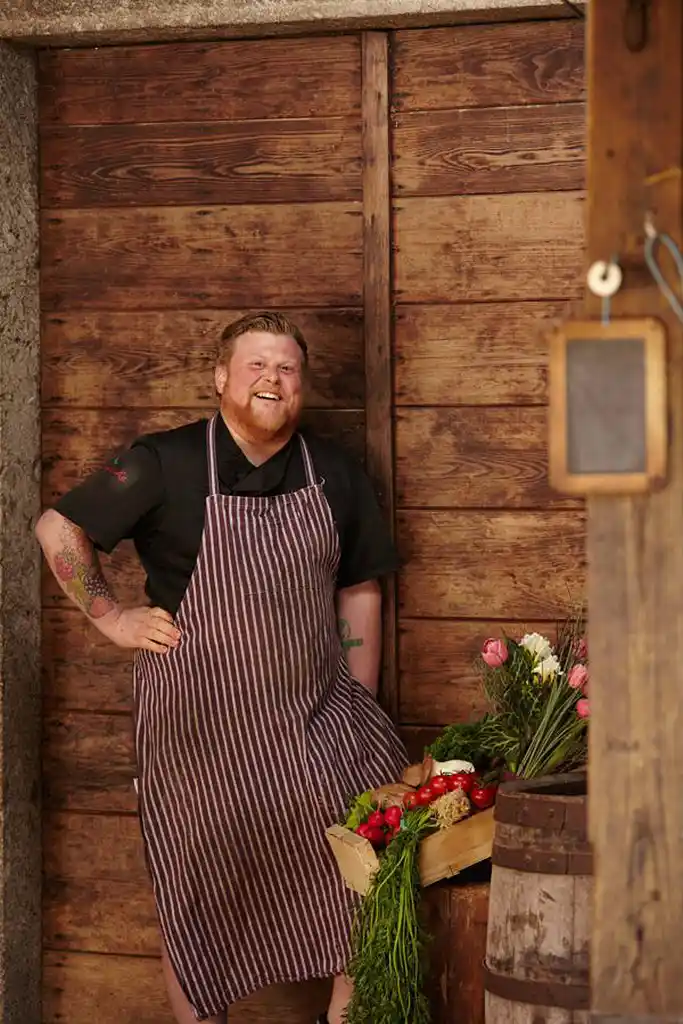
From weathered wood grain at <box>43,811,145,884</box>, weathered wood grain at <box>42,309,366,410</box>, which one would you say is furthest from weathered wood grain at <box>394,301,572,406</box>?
weathered wood grain at <box>43,811,145,884</box>

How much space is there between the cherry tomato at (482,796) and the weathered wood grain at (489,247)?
4.38 feet

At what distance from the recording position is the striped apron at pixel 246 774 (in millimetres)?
3416

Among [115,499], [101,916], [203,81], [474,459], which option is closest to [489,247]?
[474,459]

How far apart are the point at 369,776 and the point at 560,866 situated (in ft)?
2.79

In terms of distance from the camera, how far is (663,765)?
202 centimetres

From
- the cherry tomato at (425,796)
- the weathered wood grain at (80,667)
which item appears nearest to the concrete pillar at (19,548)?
the weathered wood grain at (80,667)

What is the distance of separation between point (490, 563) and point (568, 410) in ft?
6.21

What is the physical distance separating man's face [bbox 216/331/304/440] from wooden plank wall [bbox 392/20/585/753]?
415 mm

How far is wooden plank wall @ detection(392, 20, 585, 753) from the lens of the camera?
3.66 m

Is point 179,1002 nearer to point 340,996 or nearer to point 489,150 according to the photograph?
point 340,996

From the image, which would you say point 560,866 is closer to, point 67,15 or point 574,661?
point 574,661

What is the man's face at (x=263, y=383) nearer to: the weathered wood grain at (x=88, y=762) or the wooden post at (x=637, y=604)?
the weathered wood grain at (x=88, y=762)

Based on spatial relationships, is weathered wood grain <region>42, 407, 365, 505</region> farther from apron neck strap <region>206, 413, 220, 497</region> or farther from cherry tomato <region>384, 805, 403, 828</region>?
cherry tomato <region>384, 805, 403, 828</region>

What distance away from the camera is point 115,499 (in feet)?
11.3
